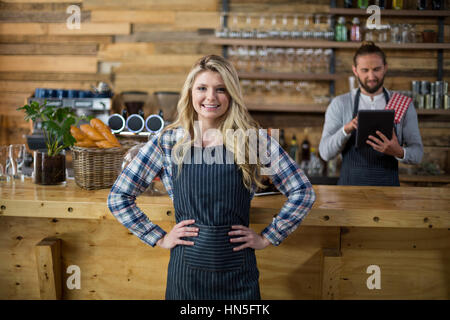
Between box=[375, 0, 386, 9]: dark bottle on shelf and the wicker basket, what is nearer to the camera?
the wicker basket

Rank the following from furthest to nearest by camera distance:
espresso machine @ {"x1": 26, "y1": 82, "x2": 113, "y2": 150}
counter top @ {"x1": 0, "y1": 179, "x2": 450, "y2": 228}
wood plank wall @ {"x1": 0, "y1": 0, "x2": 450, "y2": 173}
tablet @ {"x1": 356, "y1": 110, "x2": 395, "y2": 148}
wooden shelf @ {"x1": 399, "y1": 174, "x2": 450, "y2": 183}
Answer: wood plank wall @ {"x1": 0, "y1": 0, "x2": 450, "y2": 173}, wooden shelf @ {"x1": 399, "y1": 174, "x2": 450, "y2": 183}, espresso machine @ {"x1": 26, "y1": 82, "x2": 113, "y2": 150}, tablet @ {"x1": 356, "y1": 110, "x2": 395, "y2": 148}, counter top @ {"x1": 0, "y1": 179, "x2": 450, "y2": 228}

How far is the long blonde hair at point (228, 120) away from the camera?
4.45ft

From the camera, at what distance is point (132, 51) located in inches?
163

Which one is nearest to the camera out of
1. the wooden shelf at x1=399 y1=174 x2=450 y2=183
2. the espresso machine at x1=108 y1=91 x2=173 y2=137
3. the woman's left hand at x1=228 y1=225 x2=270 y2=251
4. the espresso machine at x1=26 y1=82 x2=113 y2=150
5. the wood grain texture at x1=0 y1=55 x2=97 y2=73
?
the woman's left hand at x1=228 y1=225 x2=270 y2=251

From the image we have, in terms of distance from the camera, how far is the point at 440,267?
180cm

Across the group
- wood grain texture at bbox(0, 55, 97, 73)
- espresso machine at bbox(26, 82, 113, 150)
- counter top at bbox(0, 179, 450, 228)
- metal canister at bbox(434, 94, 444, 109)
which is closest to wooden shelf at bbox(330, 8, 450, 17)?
metal canister at bbox(434, 94, 444, 109)

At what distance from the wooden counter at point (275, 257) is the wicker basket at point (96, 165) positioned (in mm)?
44

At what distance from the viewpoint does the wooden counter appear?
177cm

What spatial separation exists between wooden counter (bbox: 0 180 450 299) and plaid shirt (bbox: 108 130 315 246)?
29 centimetres

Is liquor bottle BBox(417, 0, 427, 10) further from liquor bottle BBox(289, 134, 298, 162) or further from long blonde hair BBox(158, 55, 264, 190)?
long blonde hair BBox(158, 55, 264, 190)

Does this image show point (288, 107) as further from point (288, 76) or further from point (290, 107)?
point (288, 76)


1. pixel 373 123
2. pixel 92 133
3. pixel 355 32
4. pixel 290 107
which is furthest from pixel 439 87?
pixel 92 133

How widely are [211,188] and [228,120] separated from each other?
236 millimetres

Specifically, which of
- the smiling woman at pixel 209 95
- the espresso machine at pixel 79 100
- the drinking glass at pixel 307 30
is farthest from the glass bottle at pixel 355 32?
the smiling woman at pixel 209 95
